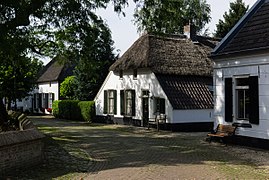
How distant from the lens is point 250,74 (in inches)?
609

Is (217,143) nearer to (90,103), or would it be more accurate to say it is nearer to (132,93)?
(132,93)

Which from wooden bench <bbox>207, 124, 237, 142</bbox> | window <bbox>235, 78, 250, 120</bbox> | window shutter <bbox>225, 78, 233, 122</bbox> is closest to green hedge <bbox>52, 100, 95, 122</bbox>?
wooden bench <bbox>207, 124, 237, 142</bbox>

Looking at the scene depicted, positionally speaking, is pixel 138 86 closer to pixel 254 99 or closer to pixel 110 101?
pixel 110 101

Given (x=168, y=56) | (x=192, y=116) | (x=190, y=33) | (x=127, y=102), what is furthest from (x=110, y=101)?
(x=192, y=116)

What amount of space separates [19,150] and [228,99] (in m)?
9.81

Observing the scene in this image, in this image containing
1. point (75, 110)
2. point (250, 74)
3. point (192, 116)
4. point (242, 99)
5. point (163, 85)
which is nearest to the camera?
point (250, 74)

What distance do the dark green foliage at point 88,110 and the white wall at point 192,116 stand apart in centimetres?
1047

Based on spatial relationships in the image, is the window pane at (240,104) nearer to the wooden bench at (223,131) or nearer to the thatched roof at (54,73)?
the wooden bench at (223,131)

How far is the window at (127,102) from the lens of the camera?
88.0 feet

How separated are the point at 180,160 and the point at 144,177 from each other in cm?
292

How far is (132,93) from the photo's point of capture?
2691 cm

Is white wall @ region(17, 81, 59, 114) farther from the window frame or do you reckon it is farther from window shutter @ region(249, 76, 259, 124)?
window shutter @ region(249, 76, 259, 124)

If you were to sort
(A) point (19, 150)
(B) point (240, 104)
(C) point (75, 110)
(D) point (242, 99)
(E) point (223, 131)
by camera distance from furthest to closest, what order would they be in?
(C) point (75, 110), (E) point (223, 131), (B) point (240, 104), (D) point (242, 99), (A) point (19, 150)

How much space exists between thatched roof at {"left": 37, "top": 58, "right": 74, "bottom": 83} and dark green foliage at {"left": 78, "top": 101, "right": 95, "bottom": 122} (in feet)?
31.8
